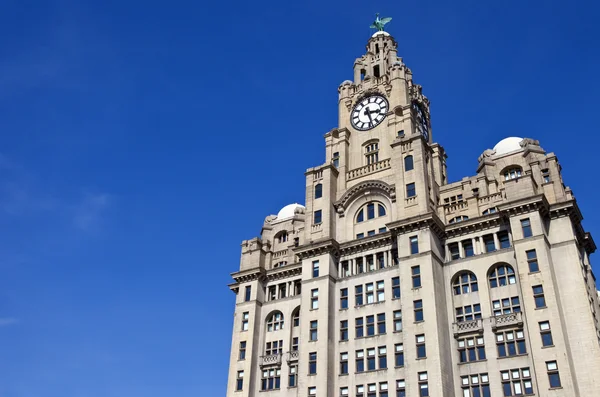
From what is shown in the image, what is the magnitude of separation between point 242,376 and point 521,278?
105 ft

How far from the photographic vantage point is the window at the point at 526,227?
58750 mm

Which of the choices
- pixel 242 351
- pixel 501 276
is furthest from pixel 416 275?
pixel 242 351

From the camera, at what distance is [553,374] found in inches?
2024

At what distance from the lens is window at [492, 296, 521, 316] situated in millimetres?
57247

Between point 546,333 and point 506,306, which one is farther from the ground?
point 506,306

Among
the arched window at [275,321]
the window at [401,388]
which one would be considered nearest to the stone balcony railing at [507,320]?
the window at [401,388]

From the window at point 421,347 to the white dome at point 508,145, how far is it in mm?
25610

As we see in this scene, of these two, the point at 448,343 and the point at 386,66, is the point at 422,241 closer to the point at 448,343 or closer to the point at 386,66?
the point at 448,343

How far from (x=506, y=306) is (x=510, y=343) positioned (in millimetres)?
3710

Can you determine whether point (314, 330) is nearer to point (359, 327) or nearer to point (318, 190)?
point (359, 327)

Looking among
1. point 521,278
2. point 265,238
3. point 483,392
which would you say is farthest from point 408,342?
point 265,238

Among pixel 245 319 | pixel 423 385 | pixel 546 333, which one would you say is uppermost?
pixel 245 319

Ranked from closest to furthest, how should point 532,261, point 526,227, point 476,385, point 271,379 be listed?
point 476,385, point 532,261, point 526,227, point 271,379

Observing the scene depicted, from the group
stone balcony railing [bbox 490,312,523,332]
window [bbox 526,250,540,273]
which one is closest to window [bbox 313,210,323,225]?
stone balcony railing [bbox 490,312,523,332]
